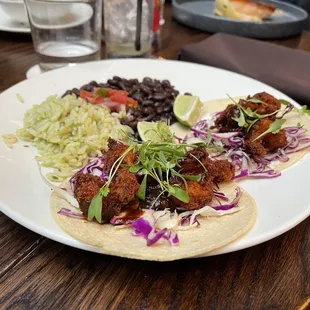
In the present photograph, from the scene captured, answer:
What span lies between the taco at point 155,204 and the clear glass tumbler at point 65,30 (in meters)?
1.51

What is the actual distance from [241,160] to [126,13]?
1.81 m

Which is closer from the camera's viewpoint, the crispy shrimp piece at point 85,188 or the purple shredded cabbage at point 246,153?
the crispy shrimp piece at point 85,188

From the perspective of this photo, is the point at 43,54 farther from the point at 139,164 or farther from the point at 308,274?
the point at 308,274

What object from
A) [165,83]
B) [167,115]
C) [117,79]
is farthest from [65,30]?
[167,115]

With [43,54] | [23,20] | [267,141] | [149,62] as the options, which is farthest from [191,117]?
[23,20]

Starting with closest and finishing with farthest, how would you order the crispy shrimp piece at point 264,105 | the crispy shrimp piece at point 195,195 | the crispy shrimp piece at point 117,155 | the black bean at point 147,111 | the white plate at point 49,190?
the white plate at point 49,190, the crispy shrimp piece at point 195,195, the crispy shrimp piece at point 117,155, the crispy shrimp piece at point 264,105, the black bean at point 147,111

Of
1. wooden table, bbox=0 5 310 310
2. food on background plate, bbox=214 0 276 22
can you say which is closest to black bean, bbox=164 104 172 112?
wooden table, bbox=0 5 310 310

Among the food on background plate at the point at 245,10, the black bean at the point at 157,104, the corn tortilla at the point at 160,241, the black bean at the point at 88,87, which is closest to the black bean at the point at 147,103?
the black bean at the point at 157,104

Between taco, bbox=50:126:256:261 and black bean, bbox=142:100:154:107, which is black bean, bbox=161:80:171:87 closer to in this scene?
black bean, bbox=142:100:154:107

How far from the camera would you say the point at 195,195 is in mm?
1619

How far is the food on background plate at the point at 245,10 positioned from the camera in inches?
172

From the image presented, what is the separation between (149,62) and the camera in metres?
3.01

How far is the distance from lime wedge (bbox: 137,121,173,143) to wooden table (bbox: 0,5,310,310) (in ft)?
2.10

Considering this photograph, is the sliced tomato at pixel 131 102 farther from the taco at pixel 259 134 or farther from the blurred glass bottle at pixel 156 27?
the blurred glass bottle at pixel 156 27
